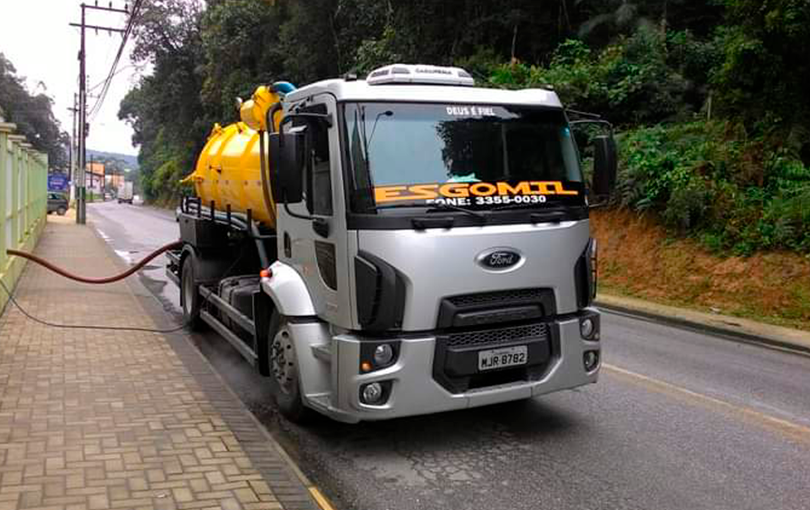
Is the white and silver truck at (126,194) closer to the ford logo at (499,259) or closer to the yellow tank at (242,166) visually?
the yellow tank at (242,166)

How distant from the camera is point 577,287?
552 centimetres

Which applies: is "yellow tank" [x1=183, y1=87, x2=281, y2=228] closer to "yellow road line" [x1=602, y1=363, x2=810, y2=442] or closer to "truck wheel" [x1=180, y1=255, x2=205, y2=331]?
"truck wheel" [x1=180, y1=255, x2=205, y2=331]

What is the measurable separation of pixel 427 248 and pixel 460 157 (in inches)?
31.8

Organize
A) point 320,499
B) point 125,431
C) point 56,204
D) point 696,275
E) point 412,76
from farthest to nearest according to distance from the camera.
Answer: point 56,204 → point 696,275 → point 412,76 → point 125,431 → point 320,499

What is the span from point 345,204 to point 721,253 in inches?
394

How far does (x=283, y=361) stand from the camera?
583cm

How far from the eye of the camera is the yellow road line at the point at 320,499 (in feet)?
14.2

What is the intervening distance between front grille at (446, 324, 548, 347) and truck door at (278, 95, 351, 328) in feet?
2.49

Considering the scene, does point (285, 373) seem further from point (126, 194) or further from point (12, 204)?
point (126, 194)

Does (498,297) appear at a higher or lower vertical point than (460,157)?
lower

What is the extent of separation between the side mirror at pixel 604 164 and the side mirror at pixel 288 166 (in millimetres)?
2342

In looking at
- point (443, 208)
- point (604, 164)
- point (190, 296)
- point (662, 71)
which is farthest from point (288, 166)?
point (662, 71)

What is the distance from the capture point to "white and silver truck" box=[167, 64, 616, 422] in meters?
4.89

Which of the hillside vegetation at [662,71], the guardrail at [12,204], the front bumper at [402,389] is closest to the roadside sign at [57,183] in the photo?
the hillside vegetation at [662,71]
